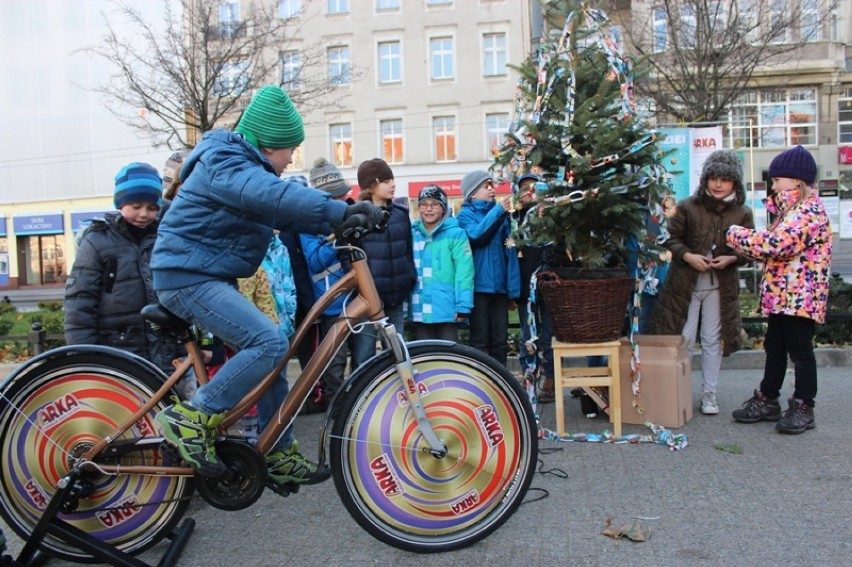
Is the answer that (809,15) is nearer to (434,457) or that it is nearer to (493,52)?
(434,457)

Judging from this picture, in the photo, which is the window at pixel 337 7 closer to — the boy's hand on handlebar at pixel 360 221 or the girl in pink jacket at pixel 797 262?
the girl in pink jacket at pixel 797 262

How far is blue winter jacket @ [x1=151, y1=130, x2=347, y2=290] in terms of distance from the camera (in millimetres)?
2721

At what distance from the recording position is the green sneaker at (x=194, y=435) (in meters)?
2.87

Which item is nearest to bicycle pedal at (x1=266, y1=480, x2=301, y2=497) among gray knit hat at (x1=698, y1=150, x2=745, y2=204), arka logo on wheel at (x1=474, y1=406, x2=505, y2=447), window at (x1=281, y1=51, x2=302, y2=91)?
arka logo on wheel at (x1=474, y1=406, x2=505, y2=447)

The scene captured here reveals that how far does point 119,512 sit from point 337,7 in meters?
34.7

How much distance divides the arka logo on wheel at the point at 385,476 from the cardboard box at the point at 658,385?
8.55 feet

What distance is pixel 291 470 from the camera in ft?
10.4

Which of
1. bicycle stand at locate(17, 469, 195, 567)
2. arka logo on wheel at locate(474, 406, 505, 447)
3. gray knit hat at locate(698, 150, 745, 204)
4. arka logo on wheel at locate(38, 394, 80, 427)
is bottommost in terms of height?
bicycle stand at locate(17, 469, 195, 567)

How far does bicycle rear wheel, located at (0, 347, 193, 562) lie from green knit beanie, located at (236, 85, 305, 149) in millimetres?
1162

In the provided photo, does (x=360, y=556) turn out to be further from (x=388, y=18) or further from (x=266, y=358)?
(x=388, y=18)

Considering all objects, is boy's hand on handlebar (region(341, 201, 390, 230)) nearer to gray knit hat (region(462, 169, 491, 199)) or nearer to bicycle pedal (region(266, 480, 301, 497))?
bicycle pedal (region(266, 480, 301, 497))

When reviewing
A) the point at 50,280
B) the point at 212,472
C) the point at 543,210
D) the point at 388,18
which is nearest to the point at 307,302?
the point at 543,210

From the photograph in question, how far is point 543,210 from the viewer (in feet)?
15.8

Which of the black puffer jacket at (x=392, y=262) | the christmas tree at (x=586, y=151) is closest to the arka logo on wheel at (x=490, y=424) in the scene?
the christmas tree at (x=586, y=151)
